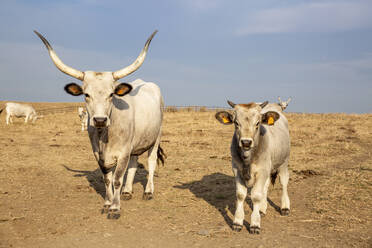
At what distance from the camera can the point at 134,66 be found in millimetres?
6418

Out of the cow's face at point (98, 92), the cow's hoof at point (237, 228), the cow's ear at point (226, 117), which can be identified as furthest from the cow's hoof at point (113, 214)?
the cow's ear at point (226, 117)

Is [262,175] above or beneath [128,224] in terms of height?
above

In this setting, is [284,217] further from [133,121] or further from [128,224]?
[133,121]

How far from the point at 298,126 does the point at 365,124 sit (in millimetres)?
4358

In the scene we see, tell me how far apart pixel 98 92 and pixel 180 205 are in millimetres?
2881

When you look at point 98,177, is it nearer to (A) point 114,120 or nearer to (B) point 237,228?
(A) point 114,120

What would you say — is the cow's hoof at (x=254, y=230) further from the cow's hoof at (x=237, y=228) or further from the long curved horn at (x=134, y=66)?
the long curved horn at (x=134, y=66)

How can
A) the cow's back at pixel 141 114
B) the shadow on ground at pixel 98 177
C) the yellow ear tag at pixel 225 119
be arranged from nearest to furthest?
the yellow ear tag at pixel 225 119
the cow's back at pixel 141 114
the shadow on ground at pixel 98 177

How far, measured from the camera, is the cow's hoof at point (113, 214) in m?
6.09

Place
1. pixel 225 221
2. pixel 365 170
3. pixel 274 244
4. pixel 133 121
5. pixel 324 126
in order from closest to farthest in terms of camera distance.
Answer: pixel 274 244 < pixel 225 221 < pixel 133 121 < pixel 365 170 < pixel 324 126

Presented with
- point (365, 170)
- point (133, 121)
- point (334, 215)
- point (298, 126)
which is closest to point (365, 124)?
point (298, 126)

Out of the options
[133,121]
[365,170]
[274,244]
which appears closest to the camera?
[274,244]

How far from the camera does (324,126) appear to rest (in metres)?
22.6

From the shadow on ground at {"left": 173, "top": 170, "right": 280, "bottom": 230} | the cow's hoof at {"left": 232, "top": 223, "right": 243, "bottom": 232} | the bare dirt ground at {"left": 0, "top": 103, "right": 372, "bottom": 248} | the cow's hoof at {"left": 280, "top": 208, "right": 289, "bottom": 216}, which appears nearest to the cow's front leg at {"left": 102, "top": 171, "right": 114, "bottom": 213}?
the bare dirt ground at {"left": 0, "top": 103, "right": 372, "bottom": 248}
